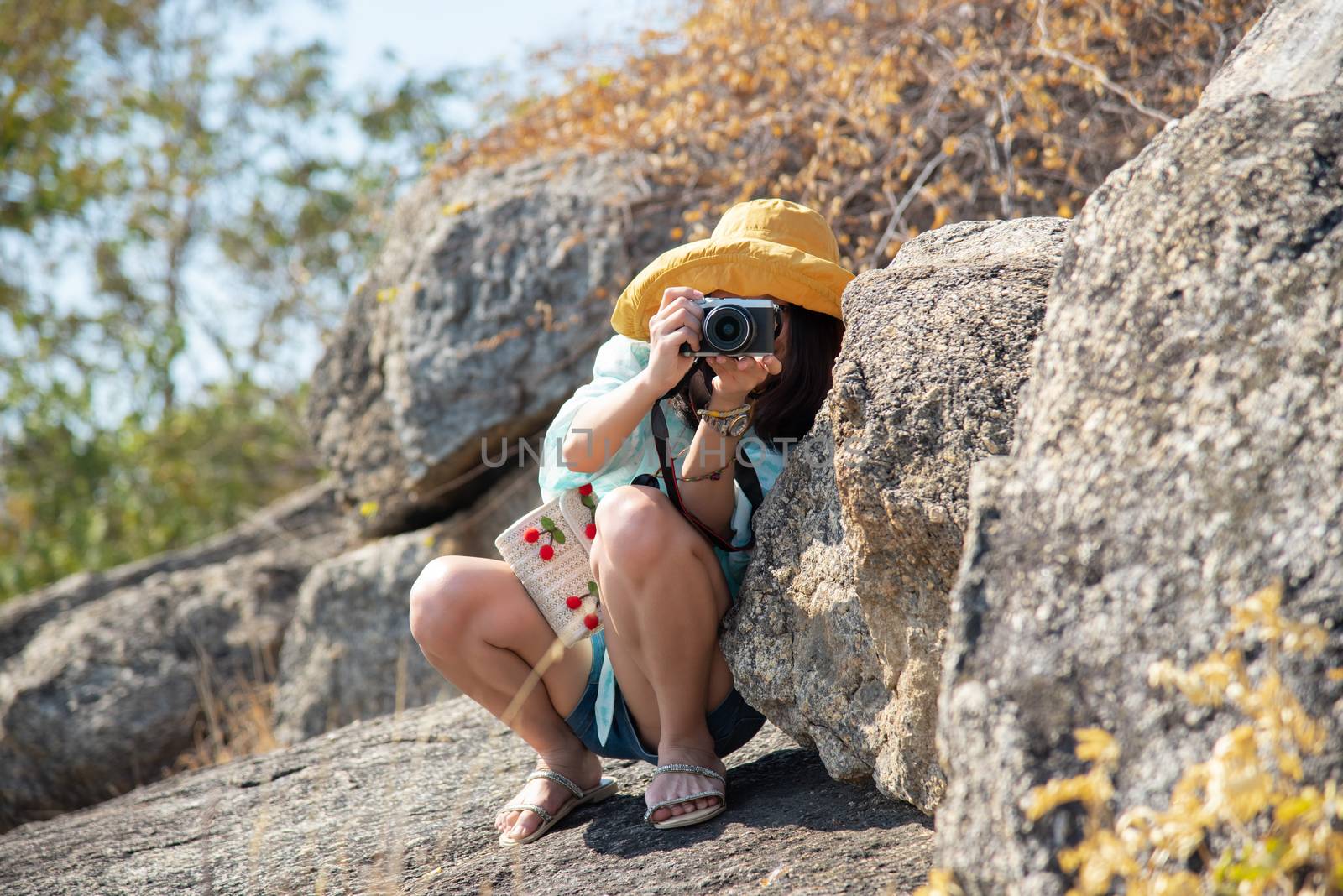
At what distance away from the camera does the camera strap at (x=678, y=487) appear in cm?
229

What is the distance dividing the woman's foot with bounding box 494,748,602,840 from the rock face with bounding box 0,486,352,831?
10.5ft

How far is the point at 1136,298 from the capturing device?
150 cm

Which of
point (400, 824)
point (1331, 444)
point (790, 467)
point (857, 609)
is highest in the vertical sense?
point (790, 467)

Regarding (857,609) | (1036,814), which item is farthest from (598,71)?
(1036,814)

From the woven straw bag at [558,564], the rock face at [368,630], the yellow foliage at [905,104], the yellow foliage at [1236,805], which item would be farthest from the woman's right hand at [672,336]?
the rock face at [368,630]

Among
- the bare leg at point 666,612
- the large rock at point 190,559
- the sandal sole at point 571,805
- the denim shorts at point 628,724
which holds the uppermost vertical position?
the large rock at point 190,559

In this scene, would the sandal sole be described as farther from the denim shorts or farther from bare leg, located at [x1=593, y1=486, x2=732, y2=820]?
bare leg, located at [x1=593, y1=486, x2=732, y2=820]

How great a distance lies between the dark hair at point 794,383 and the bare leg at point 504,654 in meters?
0.55

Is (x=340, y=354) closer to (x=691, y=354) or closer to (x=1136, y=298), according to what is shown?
(x=691, y=354)

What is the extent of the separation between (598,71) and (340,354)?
178 cm

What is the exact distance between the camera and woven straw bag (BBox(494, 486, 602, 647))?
7.77 feet

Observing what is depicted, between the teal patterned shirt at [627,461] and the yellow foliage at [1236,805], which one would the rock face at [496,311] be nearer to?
the teal patterned shirt at [627,461]

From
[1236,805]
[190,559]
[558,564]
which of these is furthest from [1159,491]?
[190,559]

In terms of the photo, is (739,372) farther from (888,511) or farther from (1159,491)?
(1159,491)
